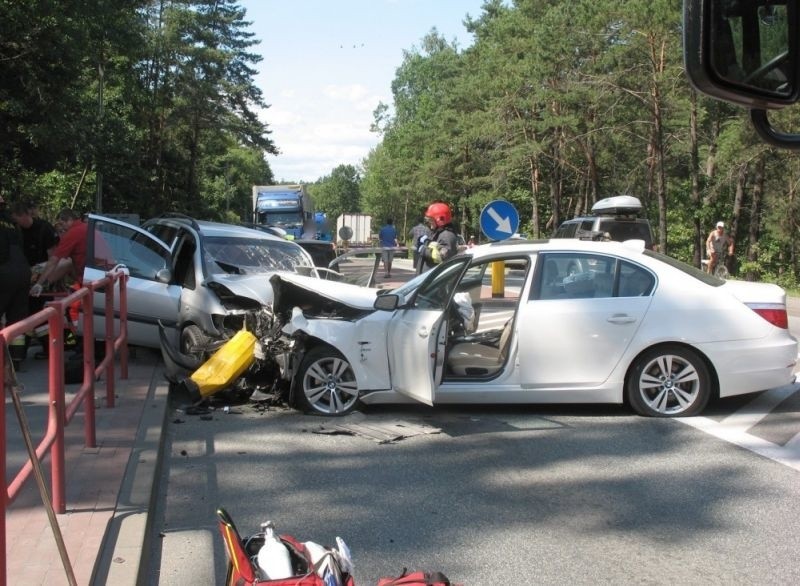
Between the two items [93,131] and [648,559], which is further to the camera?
[93,131]

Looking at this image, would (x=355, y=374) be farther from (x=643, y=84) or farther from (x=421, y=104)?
(x=421, y=104)

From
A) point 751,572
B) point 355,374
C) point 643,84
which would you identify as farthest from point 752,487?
point 643,84

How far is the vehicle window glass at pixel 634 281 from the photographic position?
23.1 ft

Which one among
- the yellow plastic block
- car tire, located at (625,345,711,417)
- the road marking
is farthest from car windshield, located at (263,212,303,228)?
car tire, located at (625,345,711,417)

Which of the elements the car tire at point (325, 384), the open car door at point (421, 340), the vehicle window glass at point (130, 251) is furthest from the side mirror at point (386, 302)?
the vehicle window glass at point (130, 251)

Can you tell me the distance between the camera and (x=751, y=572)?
4.02 m

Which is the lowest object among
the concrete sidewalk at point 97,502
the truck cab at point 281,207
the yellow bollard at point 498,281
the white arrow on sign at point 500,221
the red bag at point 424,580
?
the concrete sidewalk at point 97,502

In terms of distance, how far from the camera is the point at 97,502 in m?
4.52

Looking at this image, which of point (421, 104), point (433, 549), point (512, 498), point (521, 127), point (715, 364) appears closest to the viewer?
point (433, 549)

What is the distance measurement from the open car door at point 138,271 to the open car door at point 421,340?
11.9 feet

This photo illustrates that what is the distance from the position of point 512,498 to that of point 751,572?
4.96 ft

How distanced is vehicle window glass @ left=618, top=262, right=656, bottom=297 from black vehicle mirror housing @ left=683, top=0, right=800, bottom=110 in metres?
5.17

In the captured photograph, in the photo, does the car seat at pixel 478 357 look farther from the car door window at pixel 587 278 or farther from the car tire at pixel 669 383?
the car tire at pixel 669 383

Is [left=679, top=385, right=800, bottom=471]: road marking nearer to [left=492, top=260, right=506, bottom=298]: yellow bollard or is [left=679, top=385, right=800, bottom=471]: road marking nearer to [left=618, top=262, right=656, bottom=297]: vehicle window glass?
[left=618, top=262, right=656, bottom=297]: vehicle window glass
